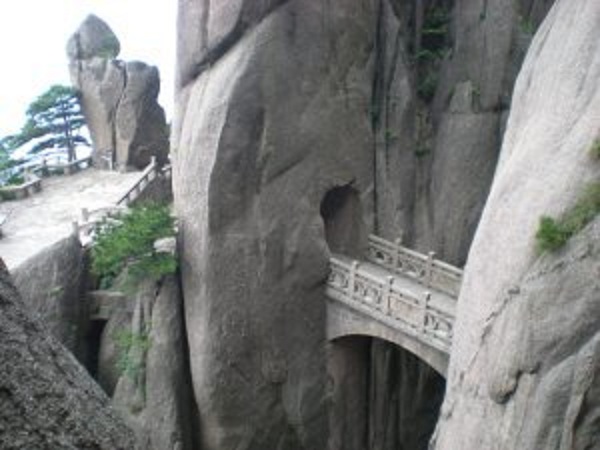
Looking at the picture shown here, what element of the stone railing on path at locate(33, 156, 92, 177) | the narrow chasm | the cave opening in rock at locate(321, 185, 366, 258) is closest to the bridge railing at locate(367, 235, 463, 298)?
the cave opening in rock at locate(321, 185, 366, 258)

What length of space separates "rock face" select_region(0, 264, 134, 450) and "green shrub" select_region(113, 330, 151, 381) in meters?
15.0

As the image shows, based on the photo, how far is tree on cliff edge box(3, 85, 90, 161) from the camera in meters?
31.8

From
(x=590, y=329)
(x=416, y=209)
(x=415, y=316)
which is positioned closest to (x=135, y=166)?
(x=416, y=209)

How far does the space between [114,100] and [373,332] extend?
16.2 metres

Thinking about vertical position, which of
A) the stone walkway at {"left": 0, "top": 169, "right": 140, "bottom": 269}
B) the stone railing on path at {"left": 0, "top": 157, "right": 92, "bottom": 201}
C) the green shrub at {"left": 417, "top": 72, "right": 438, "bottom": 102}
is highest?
the green shrub at {"left": 417, "top": 72, "right": 438, "bottom": 102}

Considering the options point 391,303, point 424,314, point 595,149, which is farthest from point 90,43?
point 595,149

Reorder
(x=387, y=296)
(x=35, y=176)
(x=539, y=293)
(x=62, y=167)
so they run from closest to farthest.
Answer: (x=539, y=293)
(x=387, y=296)
(x=35, y=176)
(x=62, y=167)

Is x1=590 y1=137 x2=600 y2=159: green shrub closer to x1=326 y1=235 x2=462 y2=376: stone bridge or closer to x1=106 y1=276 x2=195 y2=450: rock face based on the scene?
x1=326 y1=235 x2=462 y2=376: stone bridge

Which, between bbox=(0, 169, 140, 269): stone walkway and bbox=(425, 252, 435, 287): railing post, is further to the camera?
bbox=(0, 169, 140, 269): stone walkway

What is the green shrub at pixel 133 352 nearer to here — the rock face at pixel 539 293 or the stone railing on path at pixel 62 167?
the rock face at pixel 539 293

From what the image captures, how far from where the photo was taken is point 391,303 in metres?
17.0

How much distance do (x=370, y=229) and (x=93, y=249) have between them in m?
7.33

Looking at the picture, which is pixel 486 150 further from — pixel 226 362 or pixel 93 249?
pixel 93 249

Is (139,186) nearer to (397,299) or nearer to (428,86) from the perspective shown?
(428,86)
